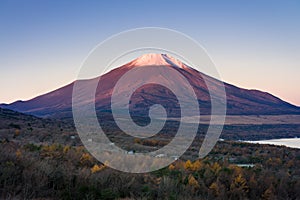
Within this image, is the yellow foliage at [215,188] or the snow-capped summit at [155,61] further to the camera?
the snow-capped summit at [155,61]

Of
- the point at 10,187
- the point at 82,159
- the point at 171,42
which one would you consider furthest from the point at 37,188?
the point at 171,42

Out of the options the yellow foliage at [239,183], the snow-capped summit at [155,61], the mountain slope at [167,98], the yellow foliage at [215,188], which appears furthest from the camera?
the snow-capped summit at [155,61]

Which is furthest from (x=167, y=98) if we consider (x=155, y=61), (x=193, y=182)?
(x=193, y=182)

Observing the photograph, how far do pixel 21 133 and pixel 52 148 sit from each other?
12.1 metres

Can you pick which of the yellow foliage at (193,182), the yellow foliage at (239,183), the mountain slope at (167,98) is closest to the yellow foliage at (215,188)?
the yellow foliage at (193,182)

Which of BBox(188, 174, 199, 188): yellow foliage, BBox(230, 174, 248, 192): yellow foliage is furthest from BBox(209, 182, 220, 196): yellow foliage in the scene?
BBox(230, 174, 248, 192): yellow foliage

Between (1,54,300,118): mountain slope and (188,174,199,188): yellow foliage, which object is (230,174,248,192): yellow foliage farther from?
(1,54,300,118): mountain slope

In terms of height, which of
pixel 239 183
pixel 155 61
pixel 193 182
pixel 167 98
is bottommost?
pixel 239 183

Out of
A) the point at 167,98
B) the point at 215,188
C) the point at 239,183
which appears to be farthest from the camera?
the point at 167,98

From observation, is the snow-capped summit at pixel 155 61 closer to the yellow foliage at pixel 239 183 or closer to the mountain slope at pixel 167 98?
the mountain slope at pixel 167 98

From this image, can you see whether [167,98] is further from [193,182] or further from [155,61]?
[193,182]

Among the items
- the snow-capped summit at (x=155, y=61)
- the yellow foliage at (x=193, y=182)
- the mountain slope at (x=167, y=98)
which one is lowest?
the yellow foliage at (x=193, y=182)

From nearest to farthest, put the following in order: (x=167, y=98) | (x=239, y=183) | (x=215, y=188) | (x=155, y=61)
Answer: (x=215, y=188) < (x=239, y=183) < (x=167, y=98) < (x=155, y=61)

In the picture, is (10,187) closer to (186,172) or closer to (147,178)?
(147,178)
